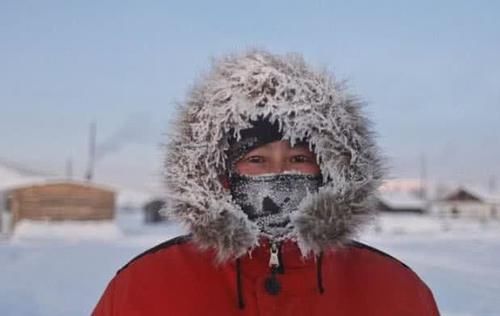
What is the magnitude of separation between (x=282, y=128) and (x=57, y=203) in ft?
110

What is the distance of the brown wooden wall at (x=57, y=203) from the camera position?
111 ft

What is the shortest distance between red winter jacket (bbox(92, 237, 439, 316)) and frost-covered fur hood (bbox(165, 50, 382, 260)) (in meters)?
0.09

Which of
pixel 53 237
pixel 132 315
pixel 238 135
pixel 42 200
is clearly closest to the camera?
pixel 132 315

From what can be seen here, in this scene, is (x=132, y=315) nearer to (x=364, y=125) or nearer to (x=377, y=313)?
(x=377, y=313)

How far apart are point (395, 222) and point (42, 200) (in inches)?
895

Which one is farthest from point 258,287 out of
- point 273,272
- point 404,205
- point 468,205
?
point 404,205

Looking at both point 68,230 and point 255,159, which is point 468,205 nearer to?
point 68,230

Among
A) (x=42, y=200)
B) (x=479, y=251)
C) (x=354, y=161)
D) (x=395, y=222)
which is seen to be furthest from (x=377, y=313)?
(x=395, y=222)

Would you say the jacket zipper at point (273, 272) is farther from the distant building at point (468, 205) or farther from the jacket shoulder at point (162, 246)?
the distant building at point (468, 205)

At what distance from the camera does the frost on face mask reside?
1.98 m

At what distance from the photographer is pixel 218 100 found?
→ 2053mm

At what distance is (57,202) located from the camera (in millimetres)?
33938

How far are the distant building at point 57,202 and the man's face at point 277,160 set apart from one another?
32.9m

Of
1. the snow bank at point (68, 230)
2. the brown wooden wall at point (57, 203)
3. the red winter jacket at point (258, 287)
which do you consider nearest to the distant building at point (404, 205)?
the brown wooden wall at point (57, 203)
